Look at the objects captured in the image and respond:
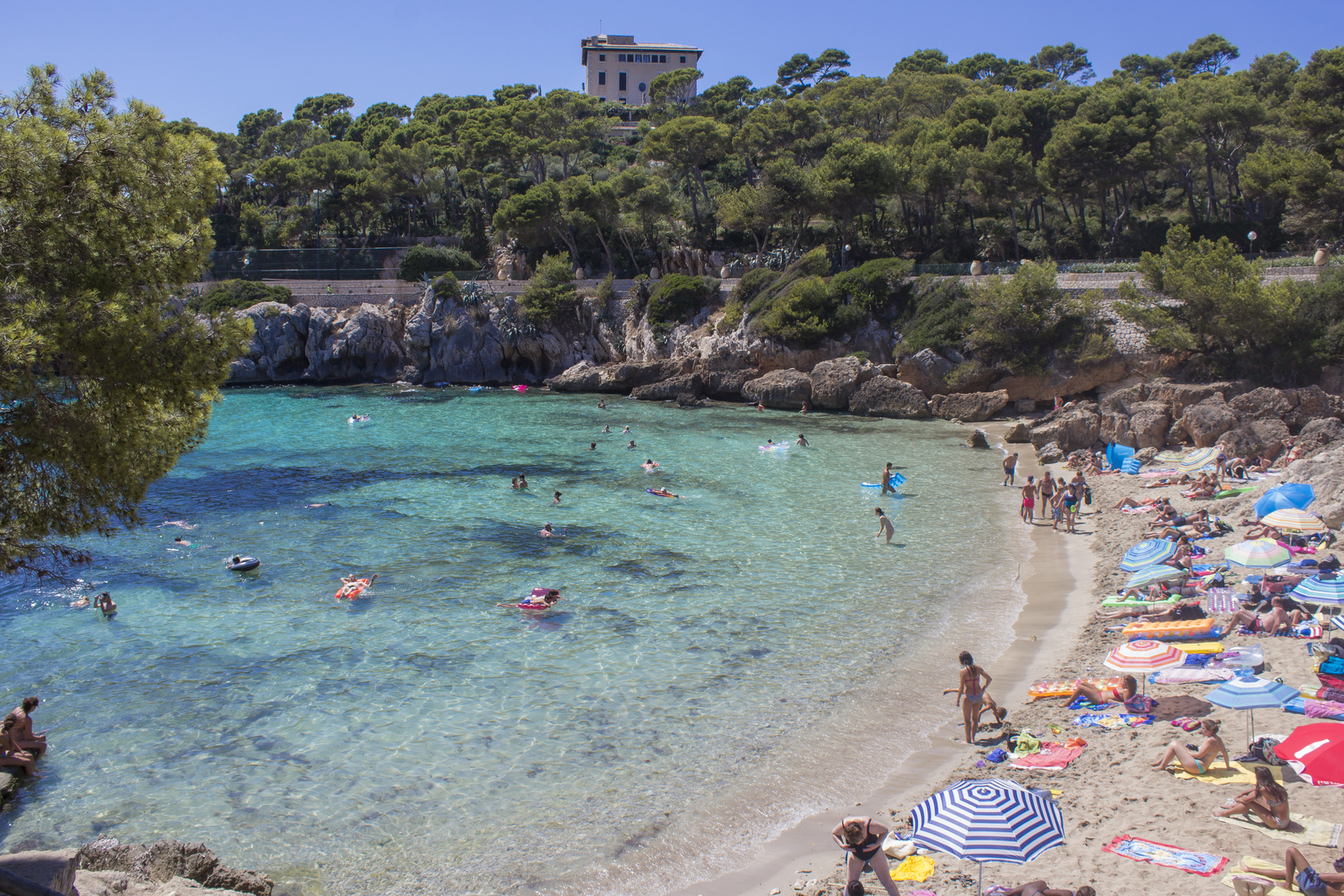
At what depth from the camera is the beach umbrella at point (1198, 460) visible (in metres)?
20.4

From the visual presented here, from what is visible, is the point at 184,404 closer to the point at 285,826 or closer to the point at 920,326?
the point at 285,826

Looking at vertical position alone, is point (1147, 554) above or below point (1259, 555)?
below

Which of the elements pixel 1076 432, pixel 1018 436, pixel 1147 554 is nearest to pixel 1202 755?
pixel 1147 554

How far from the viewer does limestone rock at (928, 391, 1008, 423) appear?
1309 inches

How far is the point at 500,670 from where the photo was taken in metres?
12.0

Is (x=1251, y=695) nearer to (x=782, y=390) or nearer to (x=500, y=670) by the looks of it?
(x=500, y=670)

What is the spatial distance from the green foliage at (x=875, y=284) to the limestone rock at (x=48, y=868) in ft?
121

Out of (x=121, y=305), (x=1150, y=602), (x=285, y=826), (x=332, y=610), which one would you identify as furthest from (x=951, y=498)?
(x=121, y=305)

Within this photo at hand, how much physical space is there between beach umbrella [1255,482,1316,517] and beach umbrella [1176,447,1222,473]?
18.9ft

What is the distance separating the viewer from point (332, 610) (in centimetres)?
1438

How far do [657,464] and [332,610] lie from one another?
12985mm

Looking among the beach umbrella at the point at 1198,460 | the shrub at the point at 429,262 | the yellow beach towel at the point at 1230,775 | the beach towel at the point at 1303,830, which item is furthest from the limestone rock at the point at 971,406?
the shrub at the point at 429,262

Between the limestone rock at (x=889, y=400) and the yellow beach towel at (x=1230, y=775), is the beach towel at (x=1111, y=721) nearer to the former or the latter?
the yellow beach towel at (x=1230, y=775)

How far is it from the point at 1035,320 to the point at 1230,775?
92.1 ft
